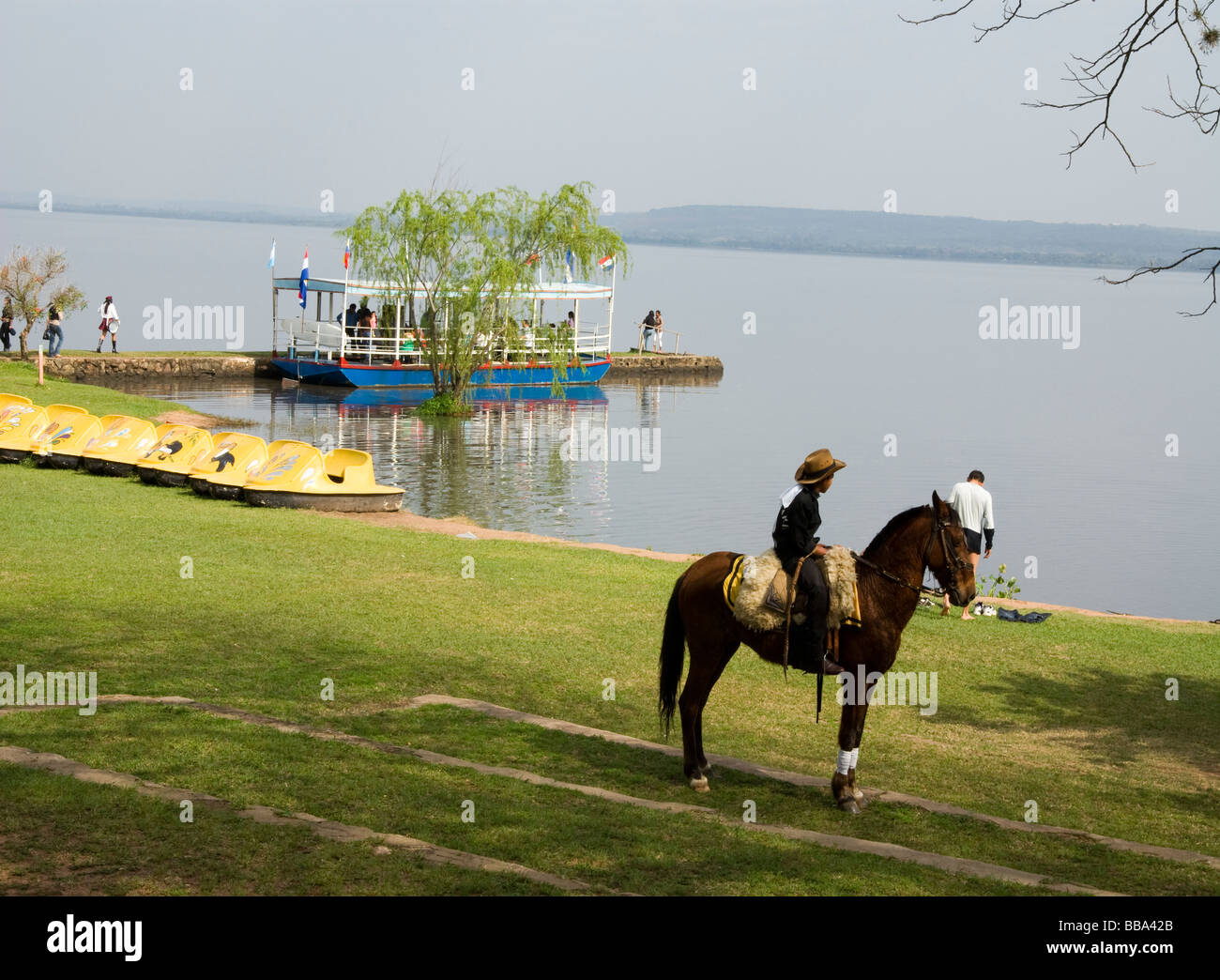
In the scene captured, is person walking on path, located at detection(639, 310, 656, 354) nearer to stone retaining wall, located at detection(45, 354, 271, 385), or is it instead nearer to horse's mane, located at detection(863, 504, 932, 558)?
stone retaining wall, located at detection(45, 354, 271, 385)

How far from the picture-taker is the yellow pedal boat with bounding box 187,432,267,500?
2353 cm

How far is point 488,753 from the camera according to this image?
10508 mm

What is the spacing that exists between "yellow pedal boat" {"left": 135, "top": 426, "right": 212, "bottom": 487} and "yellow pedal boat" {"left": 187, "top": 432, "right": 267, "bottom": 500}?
0.23 metres

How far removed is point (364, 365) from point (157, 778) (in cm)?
4390

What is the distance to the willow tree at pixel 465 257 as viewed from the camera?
49719 millimetres

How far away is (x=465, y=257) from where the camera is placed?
5019 cm

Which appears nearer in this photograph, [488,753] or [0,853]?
[0,853]

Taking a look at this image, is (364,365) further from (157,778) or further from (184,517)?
(157,778)

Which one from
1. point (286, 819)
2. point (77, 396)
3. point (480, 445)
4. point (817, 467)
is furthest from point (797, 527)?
point (77, 396)

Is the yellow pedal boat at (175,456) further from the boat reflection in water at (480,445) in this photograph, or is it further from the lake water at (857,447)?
the lake water at (857,447)

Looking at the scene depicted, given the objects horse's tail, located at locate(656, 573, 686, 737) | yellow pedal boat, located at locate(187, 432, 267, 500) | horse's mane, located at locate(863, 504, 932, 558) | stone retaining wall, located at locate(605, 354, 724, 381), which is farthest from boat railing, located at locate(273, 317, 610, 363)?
horse's mane, located at locate(863, 504, 932, 558)

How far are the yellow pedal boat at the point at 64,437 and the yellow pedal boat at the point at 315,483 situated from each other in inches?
176

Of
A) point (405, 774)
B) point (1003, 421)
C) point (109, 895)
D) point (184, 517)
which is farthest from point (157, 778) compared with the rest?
point (1003, 421)

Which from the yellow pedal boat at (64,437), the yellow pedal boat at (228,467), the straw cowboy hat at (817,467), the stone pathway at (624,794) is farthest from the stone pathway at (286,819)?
the yellow pedal boat at (64,437)
